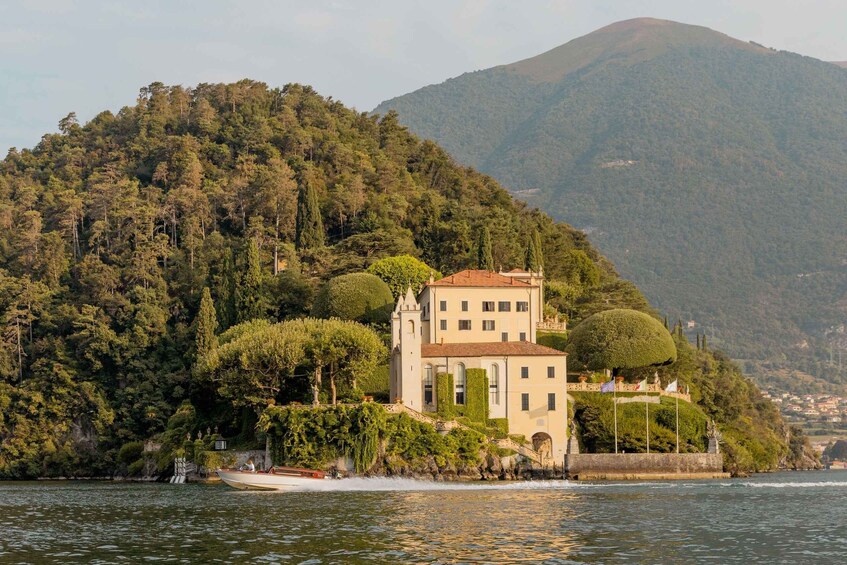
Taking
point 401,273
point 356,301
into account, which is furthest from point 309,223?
point 356,301

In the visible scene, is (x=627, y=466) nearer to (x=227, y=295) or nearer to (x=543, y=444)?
(x=543, y=444)

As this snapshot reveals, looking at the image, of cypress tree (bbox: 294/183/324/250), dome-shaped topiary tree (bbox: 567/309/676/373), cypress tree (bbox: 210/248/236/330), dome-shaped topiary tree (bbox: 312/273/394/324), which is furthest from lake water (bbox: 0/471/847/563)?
cypress tree (bbox: 294/183/324/250)

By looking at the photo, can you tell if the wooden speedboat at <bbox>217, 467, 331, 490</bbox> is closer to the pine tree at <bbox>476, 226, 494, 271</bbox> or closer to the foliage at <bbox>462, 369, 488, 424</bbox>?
the foliage at <bbox>462, 369, 488, 424</bbox>

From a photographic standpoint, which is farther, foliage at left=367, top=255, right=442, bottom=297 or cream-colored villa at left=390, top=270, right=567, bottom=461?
foliage at left=367, top=255, right=442, bottom=297

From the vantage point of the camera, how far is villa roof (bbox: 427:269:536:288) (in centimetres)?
10288

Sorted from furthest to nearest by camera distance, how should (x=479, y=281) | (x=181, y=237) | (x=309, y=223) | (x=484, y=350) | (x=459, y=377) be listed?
(x=181, y=237) → (x=309, y=223) → (x=479, y=281) → (x=484, y=350) → (x=459, y=377)

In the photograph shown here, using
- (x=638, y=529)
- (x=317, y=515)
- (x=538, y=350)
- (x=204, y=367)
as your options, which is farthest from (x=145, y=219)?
(x=638, y=529)

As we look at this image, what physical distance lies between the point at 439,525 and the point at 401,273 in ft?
202

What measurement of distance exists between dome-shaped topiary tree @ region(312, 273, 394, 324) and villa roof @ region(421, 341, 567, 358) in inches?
456

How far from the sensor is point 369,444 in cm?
8450

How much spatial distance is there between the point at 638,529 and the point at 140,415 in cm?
6810

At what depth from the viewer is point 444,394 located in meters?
92.6

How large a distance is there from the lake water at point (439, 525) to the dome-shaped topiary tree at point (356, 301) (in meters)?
29.2

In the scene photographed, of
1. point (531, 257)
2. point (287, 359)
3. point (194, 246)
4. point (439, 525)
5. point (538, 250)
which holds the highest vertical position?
point (194, 246)
